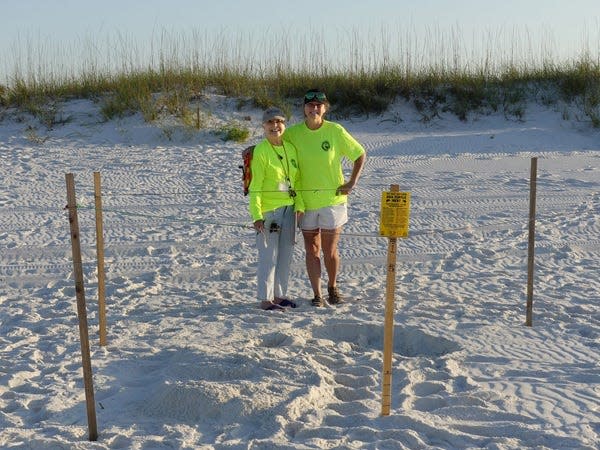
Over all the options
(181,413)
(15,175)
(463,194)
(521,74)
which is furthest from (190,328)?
(521,74)

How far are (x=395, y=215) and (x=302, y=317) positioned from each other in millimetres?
1936

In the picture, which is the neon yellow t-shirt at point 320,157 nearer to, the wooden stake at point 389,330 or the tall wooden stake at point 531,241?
the tall wooden stake at point 531,241

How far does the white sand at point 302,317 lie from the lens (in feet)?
14.4

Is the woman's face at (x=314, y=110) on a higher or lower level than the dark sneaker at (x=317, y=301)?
higher

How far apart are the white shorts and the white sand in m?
0.58

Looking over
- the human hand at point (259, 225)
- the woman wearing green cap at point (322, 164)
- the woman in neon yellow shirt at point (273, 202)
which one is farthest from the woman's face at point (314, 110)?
the human hand at point (259, 225)

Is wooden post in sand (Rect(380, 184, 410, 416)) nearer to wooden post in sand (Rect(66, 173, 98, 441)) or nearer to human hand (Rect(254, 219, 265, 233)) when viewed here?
wooden post in sand (Rect(66, 173, 98, 441))

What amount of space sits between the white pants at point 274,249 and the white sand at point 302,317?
8.7 inches

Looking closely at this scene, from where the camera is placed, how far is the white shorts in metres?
6.28

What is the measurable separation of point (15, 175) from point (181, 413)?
7.16 meters

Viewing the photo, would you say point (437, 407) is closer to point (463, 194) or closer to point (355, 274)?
point (355, 274)

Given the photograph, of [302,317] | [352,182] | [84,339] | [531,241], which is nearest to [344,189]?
[352,182]

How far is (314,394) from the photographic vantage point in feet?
15.3

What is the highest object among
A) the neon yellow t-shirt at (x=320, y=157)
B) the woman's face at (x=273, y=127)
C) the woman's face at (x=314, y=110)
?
the woman's face at (x=314, y=110)
